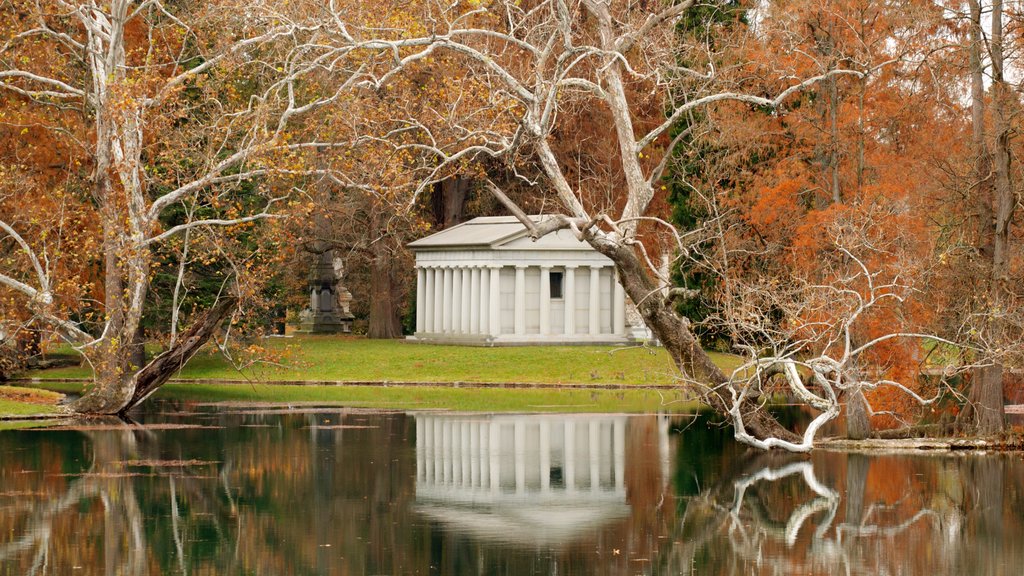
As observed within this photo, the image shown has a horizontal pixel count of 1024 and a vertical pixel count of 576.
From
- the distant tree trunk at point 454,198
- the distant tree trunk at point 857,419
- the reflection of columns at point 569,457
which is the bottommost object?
the reflection of columns at point 569,457

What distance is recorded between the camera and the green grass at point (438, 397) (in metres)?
34.5

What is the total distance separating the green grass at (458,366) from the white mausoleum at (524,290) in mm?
2923

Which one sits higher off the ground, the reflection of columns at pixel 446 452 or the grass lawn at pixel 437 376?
the grass lawn at pixel 437 376

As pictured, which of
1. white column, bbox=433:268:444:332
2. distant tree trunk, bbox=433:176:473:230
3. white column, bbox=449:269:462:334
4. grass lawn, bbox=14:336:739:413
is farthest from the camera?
distant tree trunk, bbox=433:176:473:230

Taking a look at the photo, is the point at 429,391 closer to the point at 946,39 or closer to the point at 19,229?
the point at 19,229

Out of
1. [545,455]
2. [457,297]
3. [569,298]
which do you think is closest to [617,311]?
[569,298]

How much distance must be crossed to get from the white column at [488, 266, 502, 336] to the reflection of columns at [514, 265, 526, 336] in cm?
63

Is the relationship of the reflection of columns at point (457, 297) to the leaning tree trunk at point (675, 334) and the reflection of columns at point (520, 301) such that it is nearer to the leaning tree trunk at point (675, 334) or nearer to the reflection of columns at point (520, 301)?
the reflection of columns at point (520, 301)

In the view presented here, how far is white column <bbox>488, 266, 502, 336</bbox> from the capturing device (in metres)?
52.6

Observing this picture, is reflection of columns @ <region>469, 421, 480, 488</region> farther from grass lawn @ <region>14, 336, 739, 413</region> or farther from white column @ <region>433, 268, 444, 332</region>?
white column @ <region>433, 268, 444, 332</region>

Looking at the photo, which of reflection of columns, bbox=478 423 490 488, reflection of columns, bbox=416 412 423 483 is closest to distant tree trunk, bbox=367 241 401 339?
reflection of columns, bbox=416 412 423 483

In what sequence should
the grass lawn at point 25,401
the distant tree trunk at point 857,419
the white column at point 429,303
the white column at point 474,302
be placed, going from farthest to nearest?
1. the white column at point 429,303
2. the white column at point 474,302
3. the grass lawn at point 25,401
4. the distant tree trunk at point 857,419

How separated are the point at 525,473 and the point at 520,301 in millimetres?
31120

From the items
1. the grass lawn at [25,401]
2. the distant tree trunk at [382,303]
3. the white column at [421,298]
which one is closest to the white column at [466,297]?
the white column at [421,298]
